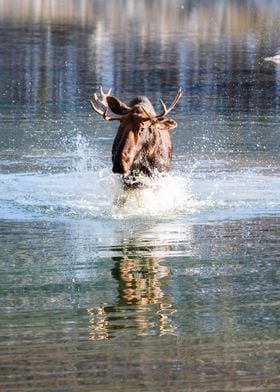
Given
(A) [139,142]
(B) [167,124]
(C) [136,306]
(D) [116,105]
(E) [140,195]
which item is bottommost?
(C) [136,306]

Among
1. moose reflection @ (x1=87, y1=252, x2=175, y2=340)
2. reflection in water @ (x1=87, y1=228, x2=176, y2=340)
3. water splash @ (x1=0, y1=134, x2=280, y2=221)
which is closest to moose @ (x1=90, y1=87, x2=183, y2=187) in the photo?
water splash @ (x1=0, y1=134, x2=280, y2=221)

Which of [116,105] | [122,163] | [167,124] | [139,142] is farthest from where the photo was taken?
[116,105]

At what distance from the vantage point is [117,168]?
14.7 m

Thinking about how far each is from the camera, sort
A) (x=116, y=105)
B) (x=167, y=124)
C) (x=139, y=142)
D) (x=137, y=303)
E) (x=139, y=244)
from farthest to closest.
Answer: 1. (x=116, y=105)
2. (x=167, y=124)
3. (x=139, y=142)
4. (x=139, y=244)
5. (x=137, y=303)

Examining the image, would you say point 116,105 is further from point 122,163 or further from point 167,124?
point 122,163

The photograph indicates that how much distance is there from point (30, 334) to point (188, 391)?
1.69m

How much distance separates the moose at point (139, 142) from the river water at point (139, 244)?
8.2 inches

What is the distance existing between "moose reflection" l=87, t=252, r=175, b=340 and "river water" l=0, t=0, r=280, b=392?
2 centimetres

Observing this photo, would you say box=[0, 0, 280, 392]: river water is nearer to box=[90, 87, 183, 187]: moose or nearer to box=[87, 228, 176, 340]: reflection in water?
box=[87, 228, 176, 340]: reflection in water

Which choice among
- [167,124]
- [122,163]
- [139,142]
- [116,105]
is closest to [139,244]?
[122,163]

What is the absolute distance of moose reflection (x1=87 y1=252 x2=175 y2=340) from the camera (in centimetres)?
962

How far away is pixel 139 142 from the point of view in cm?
1502

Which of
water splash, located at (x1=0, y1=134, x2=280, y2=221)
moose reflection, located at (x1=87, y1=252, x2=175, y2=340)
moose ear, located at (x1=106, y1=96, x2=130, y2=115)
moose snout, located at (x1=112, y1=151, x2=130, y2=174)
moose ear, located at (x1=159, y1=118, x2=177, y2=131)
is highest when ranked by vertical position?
moose ear, located at (x1=106, y1=96, x2=130, y2=115)

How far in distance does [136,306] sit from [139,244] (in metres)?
2.57
